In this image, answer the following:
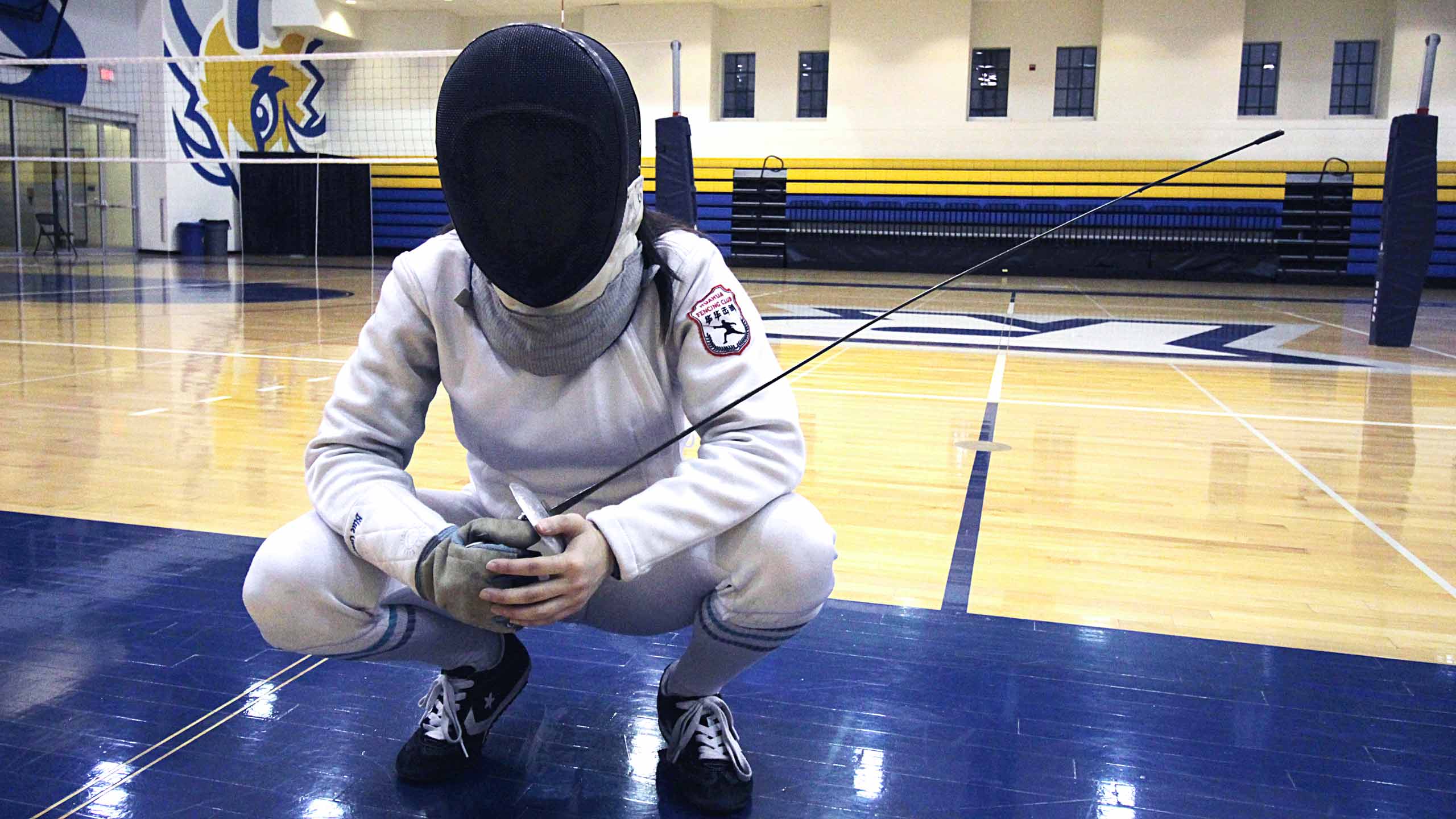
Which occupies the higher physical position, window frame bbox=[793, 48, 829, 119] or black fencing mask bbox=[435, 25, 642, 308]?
window frame bbox=[793, 48, 829, 119]

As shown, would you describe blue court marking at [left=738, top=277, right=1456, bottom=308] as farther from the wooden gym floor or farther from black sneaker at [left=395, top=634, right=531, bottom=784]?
black sneaker at [left=395, top=634, right=531, bottom=784]

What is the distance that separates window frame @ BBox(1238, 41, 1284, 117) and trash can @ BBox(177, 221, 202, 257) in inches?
528

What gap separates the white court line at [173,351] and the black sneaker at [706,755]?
13.4 feet

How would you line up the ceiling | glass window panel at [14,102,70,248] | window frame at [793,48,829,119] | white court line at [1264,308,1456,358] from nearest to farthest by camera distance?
white court line at [1264,308,1456,358] < glass window panel at [14,102,70,248] < the ceiling < window frame at [793,48,829,119]

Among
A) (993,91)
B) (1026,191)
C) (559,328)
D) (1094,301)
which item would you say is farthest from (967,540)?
(993,91)

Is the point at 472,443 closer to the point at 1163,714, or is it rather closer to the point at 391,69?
the point at 1163,714

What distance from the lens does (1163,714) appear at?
1.59 m

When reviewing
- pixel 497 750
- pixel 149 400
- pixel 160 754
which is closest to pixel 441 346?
pixel 497 750

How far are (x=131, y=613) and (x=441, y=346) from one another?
39.8 inches

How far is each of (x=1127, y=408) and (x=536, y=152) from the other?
3720 millimetres

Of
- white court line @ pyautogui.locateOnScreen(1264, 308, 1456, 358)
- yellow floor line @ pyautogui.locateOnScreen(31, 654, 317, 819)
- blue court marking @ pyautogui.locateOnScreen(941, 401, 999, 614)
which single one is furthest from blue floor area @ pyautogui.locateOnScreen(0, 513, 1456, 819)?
white court line @ pyautogui.locateOnScreen(1264, 308, 1456, 358)

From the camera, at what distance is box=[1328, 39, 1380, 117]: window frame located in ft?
42.7

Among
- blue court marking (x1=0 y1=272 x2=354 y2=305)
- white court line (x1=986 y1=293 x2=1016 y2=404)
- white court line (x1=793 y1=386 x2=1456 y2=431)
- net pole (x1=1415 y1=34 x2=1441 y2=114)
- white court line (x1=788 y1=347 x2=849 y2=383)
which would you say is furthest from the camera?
blue court marking (x1=0 y1=272 x2=354 y2=305)

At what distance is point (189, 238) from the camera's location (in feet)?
47.6
